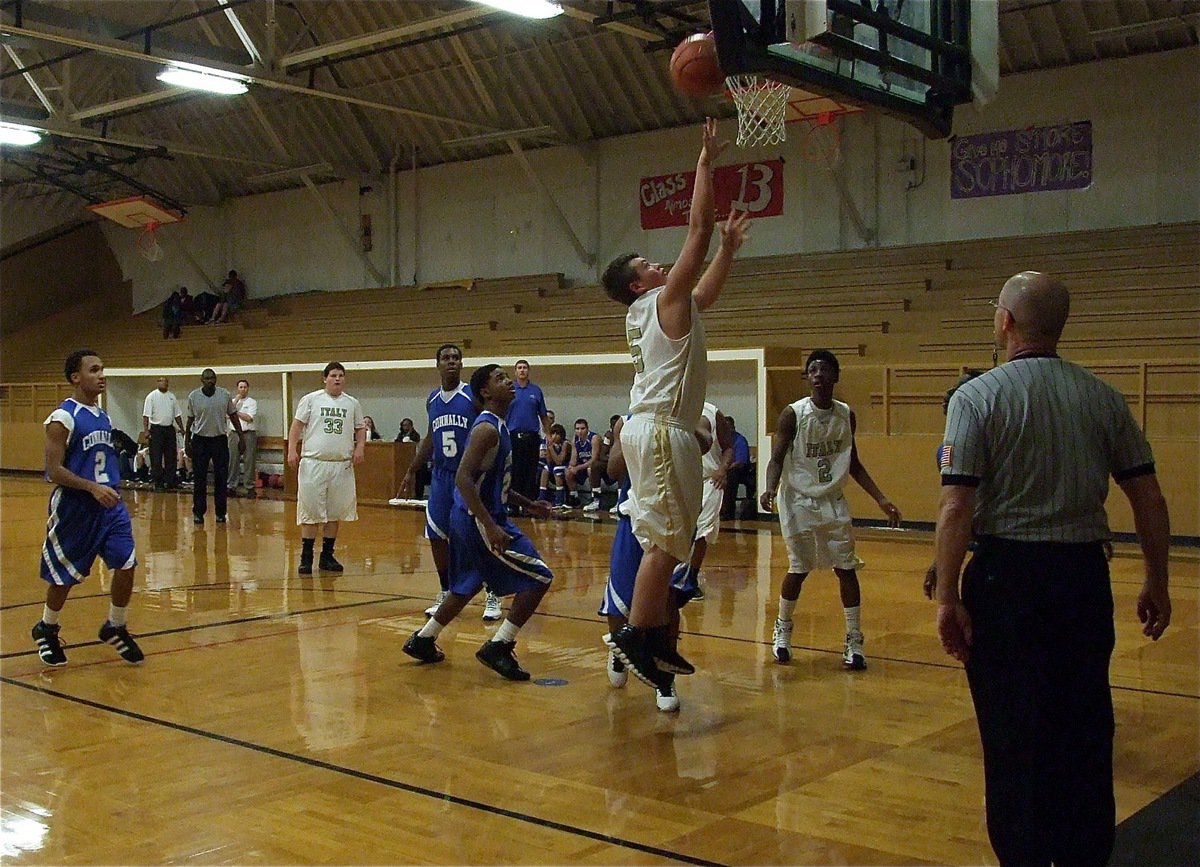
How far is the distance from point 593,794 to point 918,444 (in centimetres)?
1052

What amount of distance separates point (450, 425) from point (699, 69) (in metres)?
3.16

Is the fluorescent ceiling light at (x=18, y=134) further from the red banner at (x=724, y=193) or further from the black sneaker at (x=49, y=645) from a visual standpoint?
the black sneaker at (x=49, y=645)

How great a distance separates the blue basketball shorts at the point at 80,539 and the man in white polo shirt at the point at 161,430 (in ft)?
40.7

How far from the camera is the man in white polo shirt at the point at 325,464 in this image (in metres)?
10.4

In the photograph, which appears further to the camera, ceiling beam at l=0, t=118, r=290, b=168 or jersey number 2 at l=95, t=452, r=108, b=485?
ceiling beam at l=0, t=118, r=290, b=168

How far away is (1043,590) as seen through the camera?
3.20 m

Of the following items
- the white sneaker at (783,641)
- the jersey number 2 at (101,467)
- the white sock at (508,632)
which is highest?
the jersey number 2 at (101,467)

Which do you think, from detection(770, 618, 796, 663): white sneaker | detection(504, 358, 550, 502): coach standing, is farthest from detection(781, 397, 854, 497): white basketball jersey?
detection(504, 358, 550, 502): coach standing

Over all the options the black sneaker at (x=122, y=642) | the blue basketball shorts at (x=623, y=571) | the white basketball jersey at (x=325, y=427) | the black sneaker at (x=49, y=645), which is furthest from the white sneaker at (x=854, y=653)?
the white basketball jersey at (x=325, y=427)

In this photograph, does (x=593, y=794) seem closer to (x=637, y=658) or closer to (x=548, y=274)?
(x=637, y=658)

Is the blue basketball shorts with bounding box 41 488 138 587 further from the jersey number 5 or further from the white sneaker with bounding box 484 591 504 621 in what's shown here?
the jersey number 5

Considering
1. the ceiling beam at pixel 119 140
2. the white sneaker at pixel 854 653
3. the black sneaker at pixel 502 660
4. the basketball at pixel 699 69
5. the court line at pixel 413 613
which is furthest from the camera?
the ceiling beam at pixel 119 140

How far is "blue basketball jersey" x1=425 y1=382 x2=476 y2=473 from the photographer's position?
25.3 feet

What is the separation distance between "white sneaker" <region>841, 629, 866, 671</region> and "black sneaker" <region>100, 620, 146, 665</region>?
3782 millimetres
